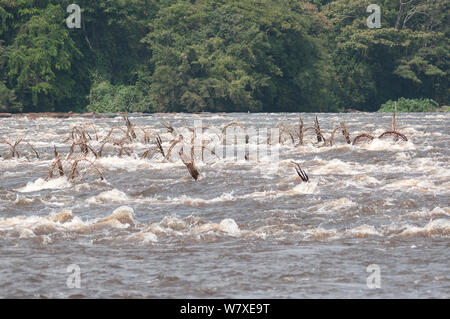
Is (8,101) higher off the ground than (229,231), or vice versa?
(8,101)

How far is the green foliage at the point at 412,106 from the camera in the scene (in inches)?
2825

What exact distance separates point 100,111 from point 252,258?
5775 centimetres

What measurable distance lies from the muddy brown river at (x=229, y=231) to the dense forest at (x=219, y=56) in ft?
145

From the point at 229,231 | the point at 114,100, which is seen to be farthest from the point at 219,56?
the point at 229,231

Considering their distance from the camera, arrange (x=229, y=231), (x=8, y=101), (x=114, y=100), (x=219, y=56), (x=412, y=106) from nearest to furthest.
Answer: (x=229, y=231)
(x=8, y=101)
(x=219, y=56)
(x=114, y=100)
(x=412, y=106)

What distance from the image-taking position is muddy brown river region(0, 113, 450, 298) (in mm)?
8758

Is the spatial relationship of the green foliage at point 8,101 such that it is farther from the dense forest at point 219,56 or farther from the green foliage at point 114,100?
the green foliage at point 114,100

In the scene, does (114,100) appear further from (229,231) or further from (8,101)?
(229,231)

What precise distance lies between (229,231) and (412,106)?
6271cm

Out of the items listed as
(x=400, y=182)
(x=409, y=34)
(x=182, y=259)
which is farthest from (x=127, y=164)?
(x=409, y=34)

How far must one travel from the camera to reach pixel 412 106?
236 feet

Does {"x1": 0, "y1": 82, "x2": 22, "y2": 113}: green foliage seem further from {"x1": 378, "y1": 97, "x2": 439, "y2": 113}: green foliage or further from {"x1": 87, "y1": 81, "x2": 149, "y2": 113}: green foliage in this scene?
{"x1": 378, "y1": 97, "x2": 439, "y2": 113}: green foliage

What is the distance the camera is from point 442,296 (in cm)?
819

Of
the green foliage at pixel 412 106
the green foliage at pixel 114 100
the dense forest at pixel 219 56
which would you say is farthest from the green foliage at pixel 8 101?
the green foliage at pixel 412 106
